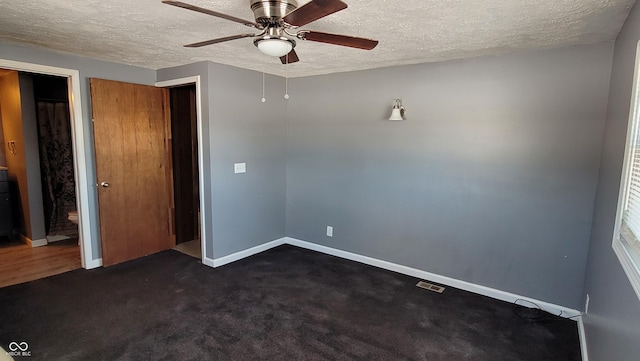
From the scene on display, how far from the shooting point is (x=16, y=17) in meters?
2.25

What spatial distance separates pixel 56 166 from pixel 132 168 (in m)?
1.95

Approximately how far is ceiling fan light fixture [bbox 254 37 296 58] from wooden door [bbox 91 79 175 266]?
2.58 meters

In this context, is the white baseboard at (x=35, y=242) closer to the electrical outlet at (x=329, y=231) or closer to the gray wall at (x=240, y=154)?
the gray wall at (x=240, y=154)

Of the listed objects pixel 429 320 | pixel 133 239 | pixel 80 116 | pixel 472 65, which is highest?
pixel 472 65

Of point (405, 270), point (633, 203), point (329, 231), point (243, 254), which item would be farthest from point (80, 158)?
point (633, 203)

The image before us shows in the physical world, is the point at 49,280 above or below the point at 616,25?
below

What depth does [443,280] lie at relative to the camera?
345 cm

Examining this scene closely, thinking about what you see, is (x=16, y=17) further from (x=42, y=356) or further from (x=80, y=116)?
(x=42, y=356)

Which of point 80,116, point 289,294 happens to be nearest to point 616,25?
point 289,294

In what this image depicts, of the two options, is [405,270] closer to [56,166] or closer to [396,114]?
[396,114]

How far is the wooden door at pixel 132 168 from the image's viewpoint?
3.63 meters

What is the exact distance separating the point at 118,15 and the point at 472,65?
282 centimetres

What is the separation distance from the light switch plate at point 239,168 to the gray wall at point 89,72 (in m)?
1.43

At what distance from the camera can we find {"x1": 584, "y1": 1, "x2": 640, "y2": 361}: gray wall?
58.5 inches
